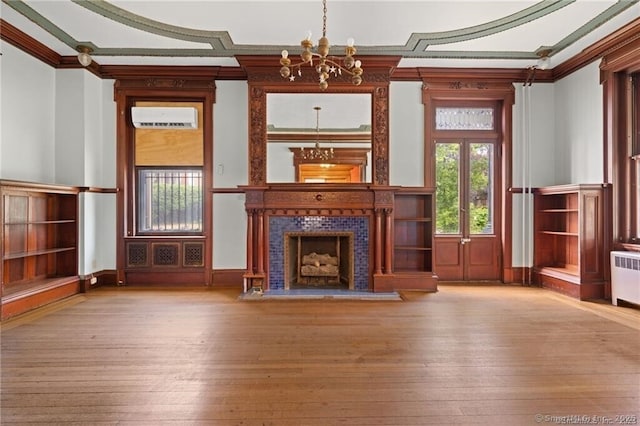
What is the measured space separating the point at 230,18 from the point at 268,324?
332cm

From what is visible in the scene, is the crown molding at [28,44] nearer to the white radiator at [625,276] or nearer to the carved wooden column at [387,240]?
the carved wooden column at [387,240]

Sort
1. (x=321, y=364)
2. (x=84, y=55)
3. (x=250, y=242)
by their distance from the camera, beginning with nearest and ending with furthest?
(x=321, y=364)
(x=84, y=55)
(x=250, y=242)

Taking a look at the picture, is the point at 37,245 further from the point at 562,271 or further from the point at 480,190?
the point at 562,271

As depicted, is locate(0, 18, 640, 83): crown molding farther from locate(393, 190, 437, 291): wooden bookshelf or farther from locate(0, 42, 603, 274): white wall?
locate(393, 190, 437, 291): wooden bookshelf

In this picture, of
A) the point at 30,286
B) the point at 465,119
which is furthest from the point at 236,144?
the point at 465,119

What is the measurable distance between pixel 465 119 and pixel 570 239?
2.31 metres

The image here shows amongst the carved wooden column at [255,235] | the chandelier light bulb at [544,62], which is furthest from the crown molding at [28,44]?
the chandelier light bulb at [544,62]

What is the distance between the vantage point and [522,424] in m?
1.89

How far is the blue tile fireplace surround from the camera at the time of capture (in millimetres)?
4887

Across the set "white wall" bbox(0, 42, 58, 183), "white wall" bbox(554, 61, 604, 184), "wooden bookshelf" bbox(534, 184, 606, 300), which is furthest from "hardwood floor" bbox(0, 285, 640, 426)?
"white wall" bbox(554, 61, 604, 184)

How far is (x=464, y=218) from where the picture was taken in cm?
552

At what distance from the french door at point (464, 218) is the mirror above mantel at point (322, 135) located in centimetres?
137

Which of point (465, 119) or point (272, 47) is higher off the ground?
point (272, 47)

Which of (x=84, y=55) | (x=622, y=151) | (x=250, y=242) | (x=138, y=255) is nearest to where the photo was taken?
(x=622, y=151)
